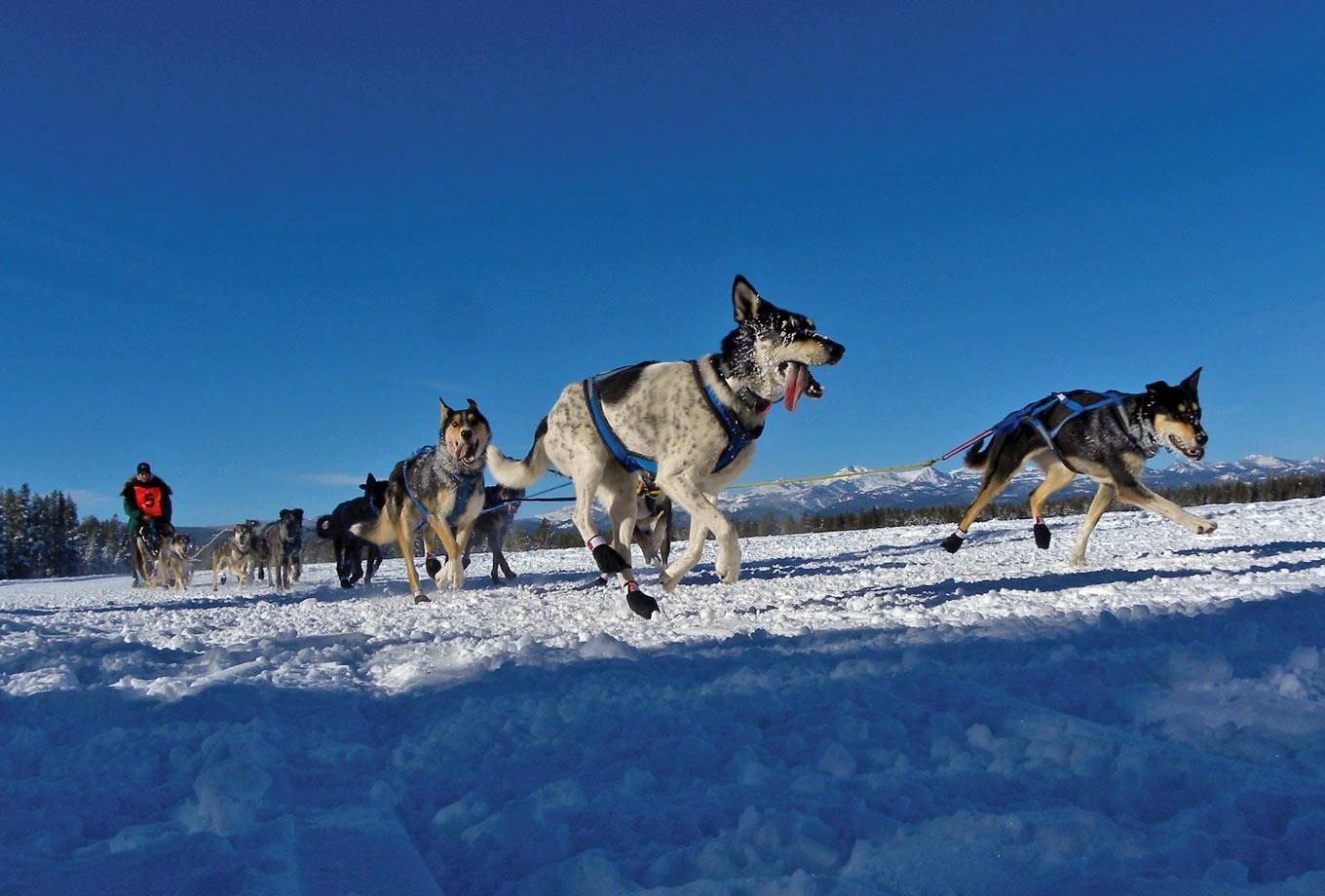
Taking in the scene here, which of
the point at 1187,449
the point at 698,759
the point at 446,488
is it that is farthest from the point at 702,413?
the point at 1187,449

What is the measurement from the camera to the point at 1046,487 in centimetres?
853

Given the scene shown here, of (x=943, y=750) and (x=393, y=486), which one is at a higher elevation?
(x=393, y=486)

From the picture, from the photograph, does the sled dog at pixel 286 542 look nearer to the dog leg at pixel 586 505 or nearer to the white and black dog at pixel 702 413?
the dog leg at pixel 586 505

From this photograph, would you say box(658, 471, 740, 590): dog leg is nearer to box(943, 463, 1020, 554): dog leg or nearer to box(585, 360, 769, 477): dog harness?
box(585, 360, 769, 477): dog harness

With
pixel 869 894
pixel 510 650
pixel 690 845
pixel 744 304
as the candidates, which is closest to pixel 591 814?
pixel 690 845

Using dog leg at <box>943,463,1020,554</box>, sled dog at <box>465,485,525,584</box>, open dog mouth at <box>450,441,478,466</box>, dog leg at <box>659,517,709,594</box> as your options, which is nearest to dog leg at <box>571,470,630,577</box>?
dog leg at <box>659,517,709,594</box>

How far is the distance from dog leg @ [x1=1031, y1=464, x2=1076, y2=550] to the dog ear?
4713mm

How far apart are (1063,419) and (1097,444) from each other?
0.44 metres

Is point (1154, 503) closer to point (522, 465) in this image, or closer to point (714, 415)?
point (714, 415)

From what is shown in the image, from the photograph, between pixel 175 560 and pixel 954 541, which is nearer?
pixel 954 541

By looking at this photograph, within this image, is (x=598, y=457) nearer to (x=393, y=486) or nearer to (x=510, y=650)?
(x=510, y=650)

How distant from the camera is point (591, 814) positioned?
153 cm

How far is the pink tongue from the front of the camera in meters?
5.10

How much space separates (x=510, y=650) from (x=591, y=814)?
1.82 m
